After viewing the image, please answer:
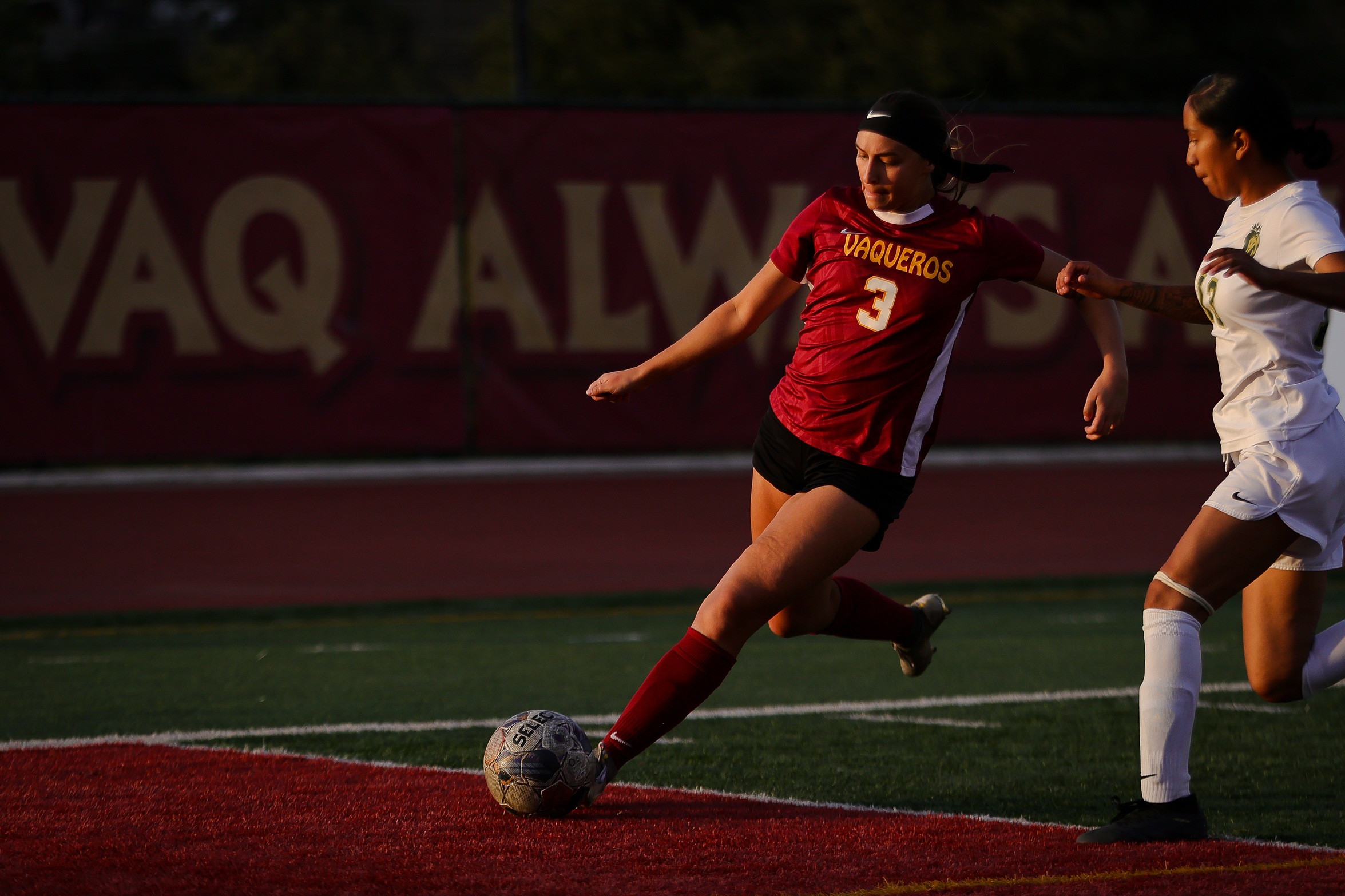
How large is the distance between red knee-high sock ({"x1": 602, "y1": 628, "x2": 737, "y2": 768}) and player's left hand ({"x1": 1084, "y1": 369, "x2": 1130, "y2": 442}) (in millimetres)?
1200

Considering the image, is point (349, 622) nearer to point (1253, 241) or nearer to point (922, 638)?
point (922, 638)

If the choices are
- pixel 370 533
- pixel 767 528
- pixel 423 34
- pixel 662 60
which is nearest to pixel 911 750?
pixel 767 528

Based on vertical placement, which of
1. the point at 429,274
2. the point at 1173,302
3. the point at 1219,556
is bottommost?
the point at 429,274

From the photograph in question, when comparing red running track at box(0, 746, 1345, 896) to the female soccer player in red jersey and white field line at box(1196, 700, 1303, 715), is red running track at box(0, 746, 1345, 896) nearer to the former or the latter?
the female soccer player in red jersey

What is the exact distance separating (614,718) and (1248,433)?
3035mm

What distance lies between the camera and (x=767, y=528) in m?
4.89

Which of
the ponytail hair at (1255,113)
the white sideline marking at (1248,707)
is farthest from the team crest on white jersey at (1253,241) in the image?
the white sideline marking at (1248,707)

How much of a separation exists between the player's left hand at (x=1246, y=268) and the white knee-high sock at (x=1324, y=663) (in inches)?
43.1

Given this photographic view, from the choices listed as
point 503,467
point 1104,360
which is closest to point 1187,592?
point 1104,360

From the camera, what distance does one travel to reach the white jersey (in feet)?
14.5

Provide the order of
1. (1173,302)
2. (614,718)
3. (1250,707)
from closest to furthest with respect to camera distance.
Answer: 1. (1173,302)
2. (614,718)
3. (1250,707)

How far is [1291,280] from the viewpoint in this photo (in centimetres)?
416

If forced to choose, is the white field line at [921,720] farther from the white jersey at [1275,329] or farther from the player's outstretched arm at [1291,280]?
the player's outstretched arm at [1291,280]

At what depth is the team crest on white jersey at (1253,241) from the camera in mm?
4488
